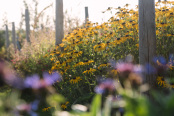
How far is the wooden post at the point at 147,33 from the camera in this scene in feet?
9.14

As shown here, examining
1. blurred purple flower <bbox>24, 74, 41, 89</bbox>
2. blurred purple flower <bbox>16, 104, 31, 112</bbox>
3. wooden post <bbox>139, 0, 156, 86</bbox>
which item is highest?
wooden post <bbox>139, 0, 156, 86</bbox>

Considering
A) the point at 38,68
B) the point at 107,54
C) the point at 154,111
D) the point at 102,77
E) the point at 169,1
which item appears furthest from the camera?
the point at 38,68

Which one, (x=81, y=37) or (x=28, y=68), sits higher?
(x=81, y=37)

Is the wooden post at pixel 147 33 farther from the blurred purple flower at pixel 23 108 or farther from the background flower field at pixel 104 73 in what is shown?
the blurred purple flower at pixel 23 108

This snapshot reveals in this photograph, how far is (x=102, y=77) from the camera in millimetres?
3551

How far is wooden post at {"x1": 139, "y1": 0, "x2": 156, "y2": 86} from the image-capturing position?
2785 mm

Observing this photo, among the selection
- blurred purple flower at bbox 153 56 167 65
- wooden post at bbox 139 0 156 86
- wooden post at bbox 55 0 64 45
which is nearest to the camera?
blurred purple flower at bbox 153 56 167 65

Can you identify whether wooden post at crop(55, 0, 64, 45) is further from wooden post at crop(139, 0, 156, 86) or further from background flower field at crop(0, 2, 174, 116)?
wooden post at crop(139, 0, 156, 86)

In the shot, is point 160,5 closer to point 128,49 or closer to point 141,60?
point 128,49

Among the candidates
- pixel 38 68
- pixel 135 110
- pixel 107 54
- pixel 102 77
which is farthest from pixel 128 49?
pixel 135 110

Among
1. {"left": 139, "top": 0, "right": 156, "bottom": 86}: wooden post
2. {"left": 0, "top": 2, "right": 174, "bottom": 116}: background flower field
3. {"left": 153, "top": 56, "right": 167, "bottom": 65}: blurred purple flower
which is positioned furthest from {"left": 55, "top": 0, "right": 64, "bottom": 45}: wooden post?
{"left": 153, "top": 56, "right": 167, "bottom": 65}: blurred purple flower

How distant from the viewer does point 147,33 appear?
9.19 ft

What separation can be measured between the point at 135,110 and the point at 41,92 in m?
0.37

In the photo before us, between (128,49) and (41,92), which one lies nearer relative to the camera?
(41,92)
